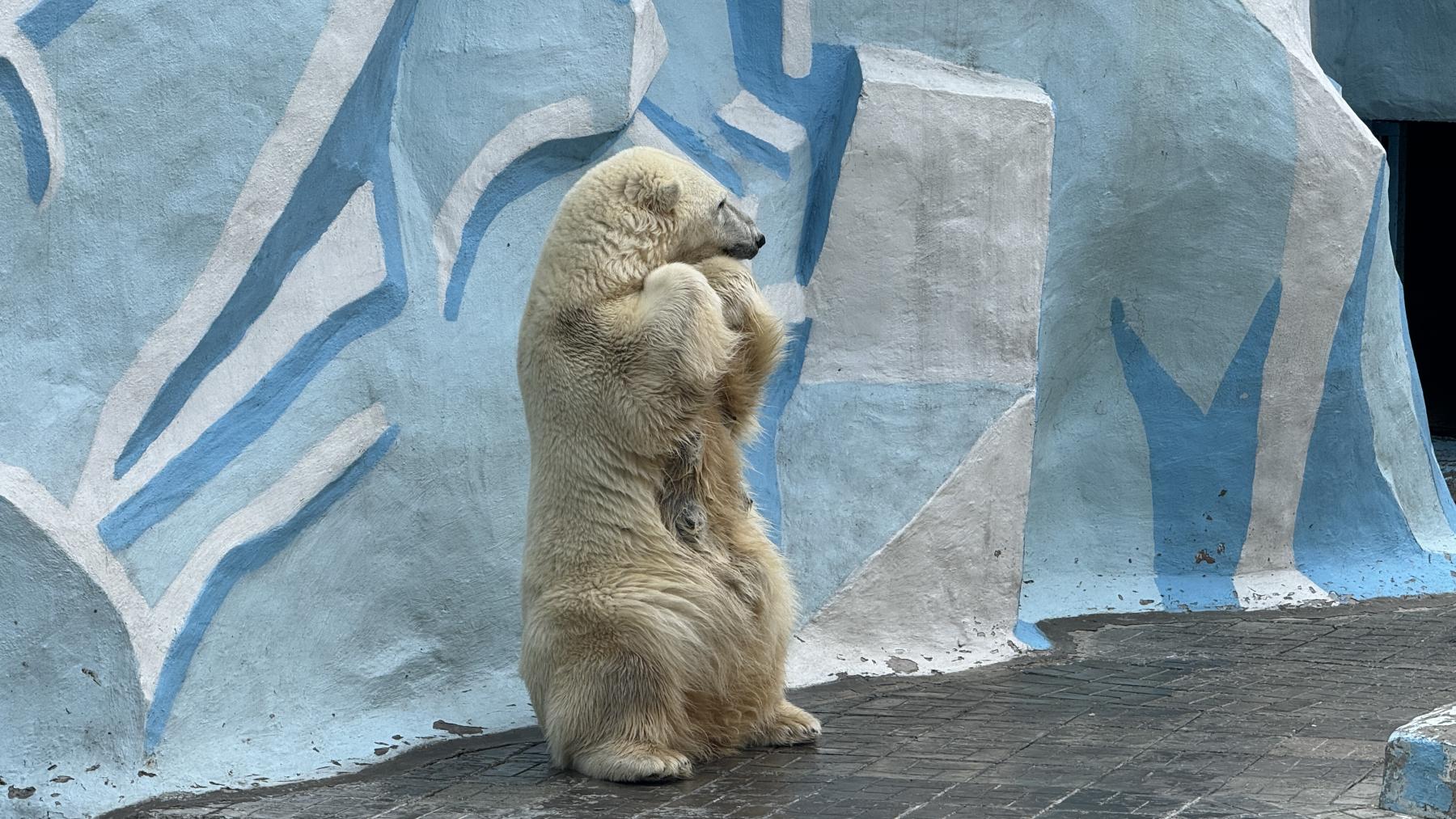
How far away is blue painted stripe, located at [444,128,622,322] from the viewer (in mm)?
5648

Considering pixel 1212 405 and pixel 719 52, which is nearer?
pixel 719 52

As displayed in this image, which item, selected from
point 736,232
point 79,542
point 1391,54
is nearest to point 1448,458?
point 1391,54

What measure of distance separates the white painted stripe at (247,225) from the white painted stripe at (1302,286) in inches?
153

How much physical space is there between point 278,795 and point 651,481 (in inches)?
54.0

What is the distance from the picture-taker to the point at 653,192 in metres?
4.79

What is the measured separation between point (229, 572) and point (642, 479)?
1292 millimetres

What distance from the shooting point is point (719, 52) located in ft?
21.2

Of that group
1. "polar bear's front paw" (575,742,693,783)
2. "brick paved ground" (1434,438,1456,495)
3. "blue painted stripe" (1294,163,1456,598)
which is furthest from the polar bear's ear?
"brick paved ground" (1434,438,1456,495)

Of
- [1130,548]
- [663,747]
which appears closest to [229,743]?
[663,747]

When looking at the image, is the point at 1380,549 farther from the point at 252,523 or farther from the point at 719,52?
the point at 252,523

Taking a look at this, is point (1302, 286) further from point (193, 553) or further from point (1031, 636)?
point (193, 553)

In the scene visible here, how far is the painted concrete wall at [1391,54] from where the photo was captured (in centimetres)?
1048

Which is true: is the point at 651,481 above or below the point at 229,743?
above

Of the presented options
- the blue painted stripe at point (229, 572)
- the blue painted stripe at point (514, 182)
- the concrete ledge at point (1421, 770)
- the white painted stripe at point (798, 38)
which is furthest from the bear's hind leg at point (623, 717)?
the white painted stripe at point (798, 38)
